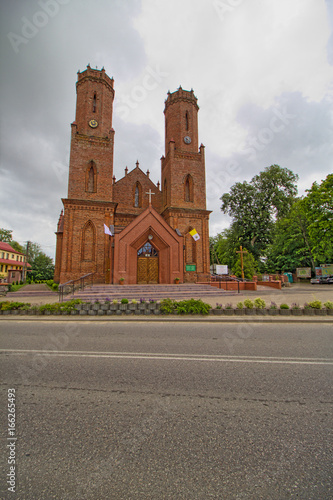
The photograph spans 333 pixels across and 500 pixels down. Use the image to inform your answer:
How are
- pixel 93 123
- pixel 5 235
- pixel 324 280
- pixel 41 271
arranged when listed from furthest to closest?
pixel 5 235 < pixel 41 271 < pixel 324 280 < pixel 93 123

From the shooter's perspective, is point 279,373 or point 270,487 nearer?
point 270,487

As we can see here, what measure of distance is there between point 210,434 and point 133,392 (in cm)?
123

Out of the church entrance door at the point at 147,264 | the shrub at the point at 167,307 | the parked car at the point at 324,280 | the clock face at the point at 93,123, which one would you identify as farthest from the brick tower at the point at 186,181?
the parked car at the point at 324,280

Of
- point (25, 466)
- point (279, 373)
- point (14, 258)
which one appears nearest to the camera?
point (25, 466)

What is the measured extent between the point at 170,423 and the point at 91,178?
2342 cm

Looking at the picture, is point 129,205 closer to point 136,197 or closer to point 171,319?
point 136,197

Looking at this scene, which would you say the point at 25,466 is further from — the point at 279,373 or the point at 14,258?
the point at 14,258

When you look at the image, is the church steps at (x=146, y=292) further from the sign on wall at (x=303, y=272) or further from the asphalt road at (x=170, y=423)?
the sign on wall at (x=303, y=272)

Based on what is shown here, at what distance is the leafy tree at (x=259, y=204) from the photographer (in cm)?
3375

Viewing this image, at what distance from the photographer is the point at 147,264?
21.3 metres

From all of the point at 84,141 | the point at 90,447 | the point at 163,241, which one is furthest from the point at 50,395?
the point at 84,141

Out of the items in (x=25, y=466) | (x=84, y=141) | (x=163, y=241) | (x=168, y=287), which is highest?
(x=84, y=141)

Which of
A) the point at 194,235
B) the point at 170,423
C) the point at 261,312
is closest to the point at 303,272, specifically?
the point at 194,235

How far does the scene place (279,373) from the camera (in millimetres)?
3826
